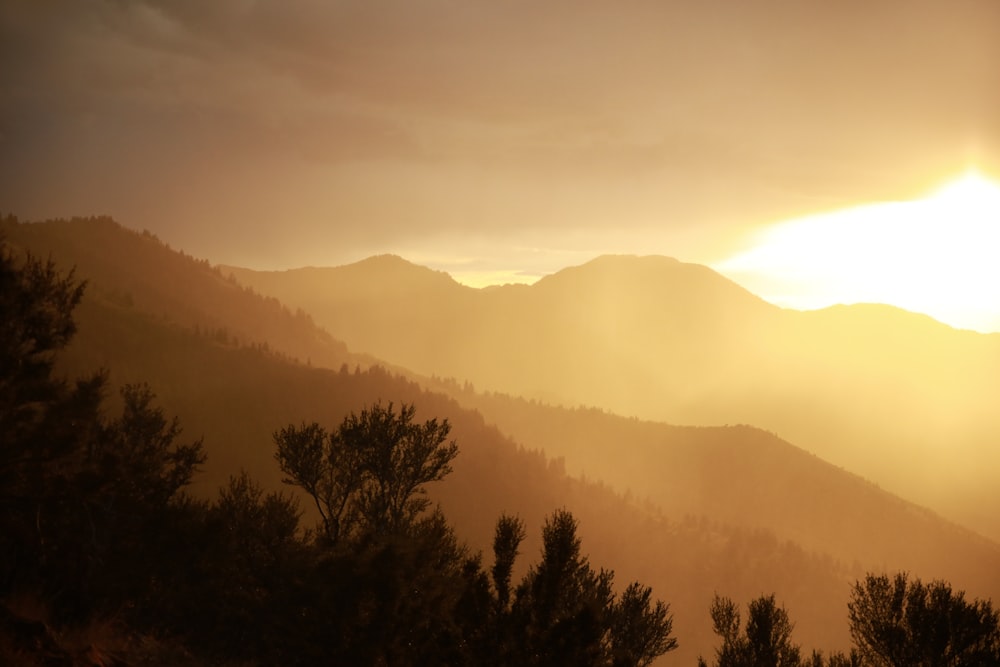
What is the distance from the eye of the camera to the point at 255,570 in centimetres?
3597

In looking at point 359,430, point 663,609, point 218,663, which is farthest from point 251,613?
point 663,609

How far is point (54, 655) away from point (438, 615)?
13837mm

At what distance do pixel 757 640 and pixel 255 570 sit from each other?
41.0 metres

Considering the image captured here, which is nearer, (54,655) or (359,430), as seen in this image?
(54,655)

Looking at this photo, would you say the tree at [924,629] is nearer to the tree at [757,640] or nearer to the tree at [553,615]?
the tree at [757,640]

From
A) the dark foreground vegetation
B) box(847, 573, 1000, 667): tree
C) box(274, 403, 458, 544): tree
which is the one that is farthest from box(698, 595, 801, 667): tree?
box(274, 403, 458, 544): tree

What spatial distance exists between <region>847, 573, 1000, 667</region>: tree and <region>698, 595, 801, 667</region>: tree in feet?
23.9

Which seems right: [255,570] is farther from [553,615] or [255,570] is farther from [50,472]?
[553,615]

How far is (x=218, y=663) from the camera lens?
30.1m

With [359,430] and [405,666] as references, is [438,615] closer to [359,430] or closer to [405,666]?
[405,666]

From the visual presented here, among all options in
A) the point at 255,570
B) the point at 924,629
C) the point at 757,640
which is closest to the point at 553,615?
the point at 255,570

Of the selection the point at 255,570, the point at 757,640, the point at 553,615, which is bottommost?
the point at 757,640

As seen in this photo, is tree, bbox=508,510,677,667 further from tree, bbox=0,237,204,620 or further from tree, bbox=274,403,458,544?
tree, bbox=274,403,458,544

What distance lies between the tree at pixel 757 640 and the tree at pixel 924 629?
23.9 feet
